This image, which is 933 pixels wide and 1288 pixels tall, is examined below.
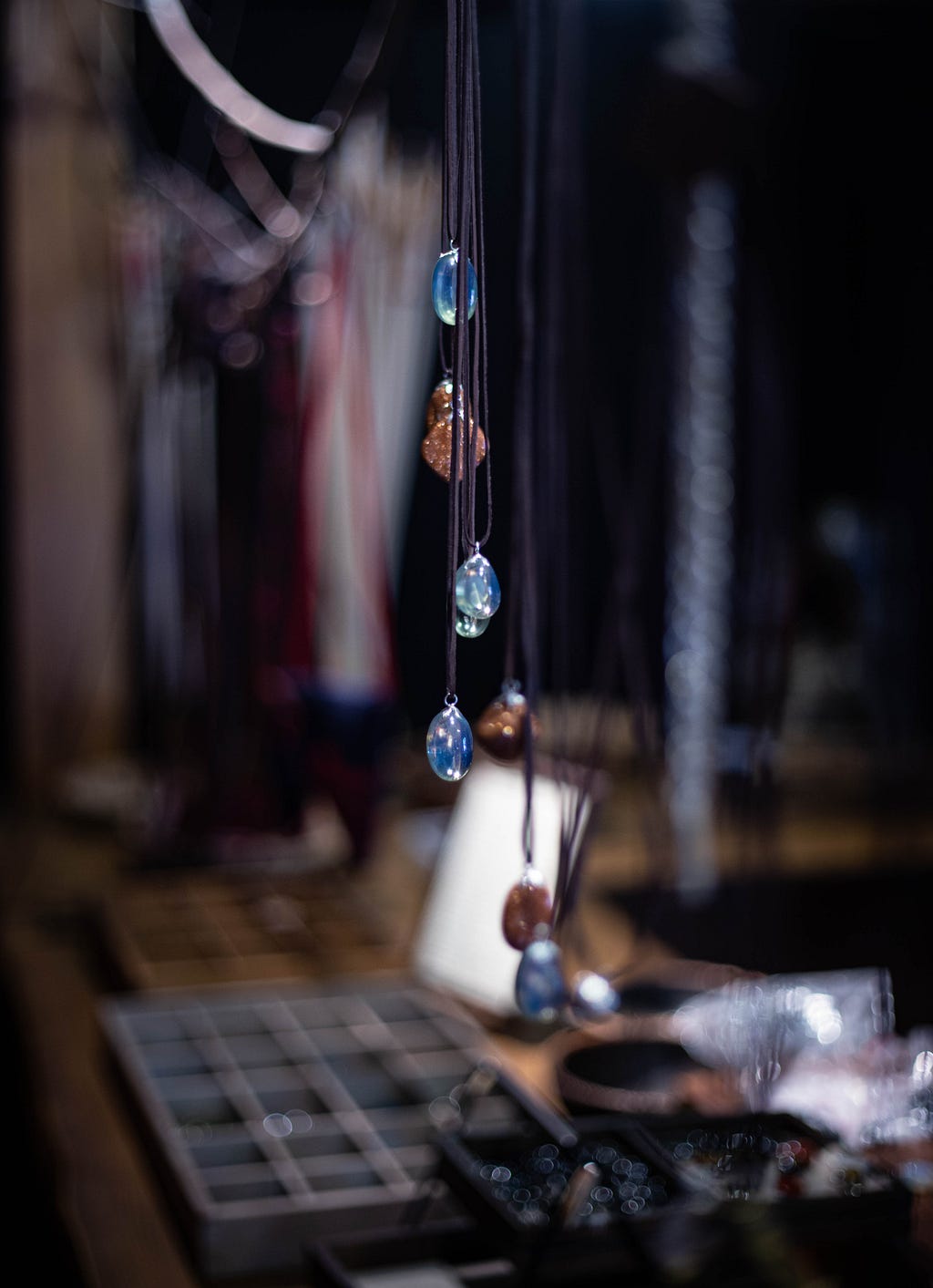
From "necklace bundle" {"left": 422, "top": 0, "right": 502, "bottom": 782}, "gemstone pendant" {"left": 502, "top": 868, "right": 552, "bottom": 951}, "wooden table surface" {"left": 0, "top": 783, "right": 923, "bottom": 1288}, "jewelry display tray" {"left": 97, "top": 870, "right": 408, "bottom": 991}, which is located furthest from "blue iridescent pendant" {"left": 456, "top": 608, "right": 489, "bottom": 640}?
"jewelry display tray" {"left": 97, "top": 870, "right": 408, "bottom": 991}

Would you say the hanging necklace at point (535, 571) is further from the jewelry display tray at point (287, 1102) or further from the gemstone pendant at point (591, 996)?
the jewelry display tray at point (287, 1102)

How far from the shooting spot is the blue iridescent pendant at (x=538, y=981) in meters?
0.60

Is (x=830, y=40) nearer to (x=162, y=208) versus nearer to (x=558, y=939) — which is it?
(x=162, y=208)

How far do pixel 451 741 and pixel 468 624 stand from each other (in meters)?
0.04

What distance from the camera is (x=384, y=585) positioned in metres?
1.45

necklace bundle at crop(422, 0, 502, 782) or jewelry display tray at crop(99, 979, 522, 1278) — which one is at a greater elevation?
necklace bundle at crop(422, 0, 502, 782)

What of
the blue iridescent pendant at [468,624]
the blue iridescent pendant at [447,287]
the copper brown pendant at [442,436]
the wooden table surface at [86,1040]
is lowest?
the wooden table surface at [86,1040]

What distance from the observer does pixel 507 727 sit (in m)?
0.58

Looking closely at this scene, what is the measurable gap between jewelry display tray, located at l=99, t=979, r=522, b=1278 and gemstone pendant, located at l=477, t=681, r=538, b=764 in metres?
0.33

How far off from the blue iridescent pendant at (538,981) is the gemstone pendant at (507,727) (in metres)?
0.09

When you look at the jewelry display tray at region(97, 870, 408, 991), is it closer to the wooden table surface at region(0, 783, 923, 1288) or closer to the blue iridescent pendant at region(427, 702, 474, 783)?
the wooden table surface at region(0, 783, 923, 1288)

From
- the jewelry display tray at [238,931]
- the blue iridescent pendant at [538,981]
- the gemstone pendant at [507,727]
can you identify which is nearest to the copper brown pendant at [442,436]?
the gemstone pendant at [507,727]

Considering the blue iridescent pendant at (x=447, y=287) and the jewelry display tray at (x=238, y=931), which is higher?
the blue iridescent pendant at (x=447, y=287)

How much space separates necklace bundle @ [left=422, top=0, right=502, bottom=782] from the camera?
48 centimetres
